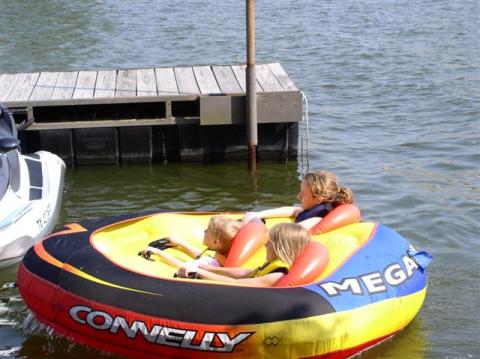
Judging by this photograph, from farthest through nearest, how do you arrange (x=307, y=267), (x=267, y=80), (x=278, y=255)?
(x=267, y=80) < (x=278, y=255) < (x=307, y=267)

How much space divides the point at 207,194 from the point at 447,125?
388 cm

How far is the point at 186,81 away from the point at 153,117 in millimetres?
588

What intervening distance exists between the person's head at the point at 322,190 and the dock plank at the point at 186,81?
12.8ft

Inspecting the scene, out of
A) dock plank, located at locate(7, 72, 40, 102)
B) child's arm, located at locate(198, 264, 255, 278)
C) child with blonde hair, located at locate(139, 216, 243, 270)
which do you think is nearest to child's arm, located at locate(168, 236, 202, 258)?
child with blonde hair, located at locate(139, 216, 243, 270)

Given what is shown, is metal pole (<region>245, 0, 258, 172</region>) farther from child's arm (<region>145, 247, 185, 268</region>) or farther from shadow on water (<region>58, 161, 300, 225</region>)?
child's arm (<region>145, 247, 185, 268</region>)

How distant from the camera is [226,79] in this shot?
10789 millimetres

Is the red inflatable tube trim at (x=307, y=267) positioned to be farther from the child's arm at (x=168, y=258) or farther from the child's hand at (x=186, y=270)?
the child's arm at (x=168, y=258)

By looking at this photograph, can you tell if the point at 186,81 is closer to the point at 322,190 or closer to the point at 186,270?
the point at 322,190

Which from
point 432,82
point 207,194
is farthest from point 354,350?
point 432,82

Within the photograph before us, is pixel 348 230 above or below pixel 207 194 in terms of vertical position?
above

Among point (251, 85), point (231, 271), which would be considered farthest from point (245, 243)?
point (251, 85)

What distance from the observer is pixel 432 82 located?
1402 centimetres

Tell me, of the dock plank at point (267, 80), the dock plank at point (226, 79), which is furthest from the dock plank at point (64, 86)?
the dock plank at point (267, 80)

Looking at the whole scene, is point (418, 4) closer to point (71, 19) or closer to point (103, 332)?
point (71, 19)
